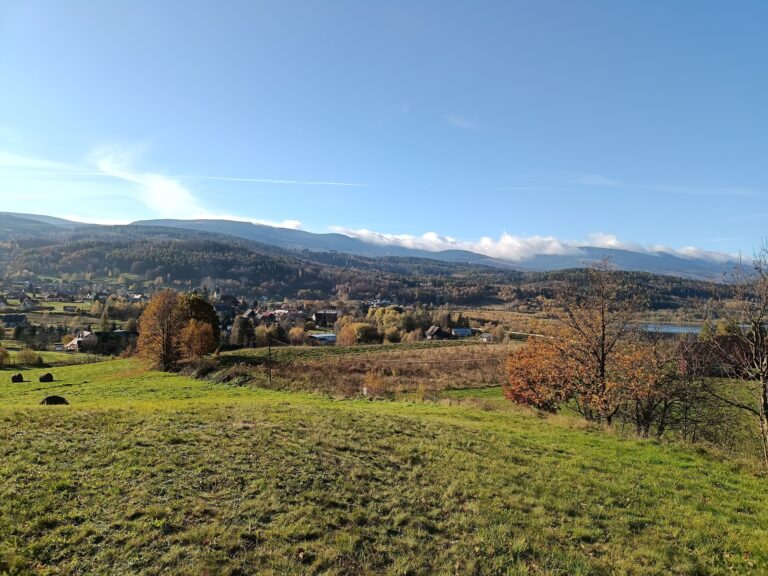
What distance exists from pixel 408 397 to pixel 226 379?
15573mm

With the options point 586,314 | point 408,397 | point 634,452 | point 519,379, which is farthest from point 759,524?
point 408,397

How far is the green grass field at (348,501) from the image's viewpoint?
697cm

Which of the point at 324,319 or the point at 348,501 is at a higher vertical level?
the point at 348,501

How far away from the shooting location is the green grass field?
6.97 metres

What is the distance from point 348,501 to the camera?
8.95 m

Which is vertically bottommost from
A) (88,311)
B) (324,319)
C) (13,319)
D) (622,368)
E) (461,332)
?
(13,319)

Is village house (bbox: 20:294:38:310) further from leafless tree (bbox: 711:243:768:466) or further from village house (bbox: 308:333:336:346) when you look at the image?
leafless tree (bbox: 711:243:768:466)

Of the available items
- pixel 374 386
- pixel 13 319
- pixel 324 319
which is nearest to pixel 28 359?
pixel 374 386

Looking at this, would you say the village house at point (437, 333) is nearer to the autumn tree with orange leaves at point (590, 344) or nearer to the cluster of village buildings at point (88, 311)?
the cluster of village buildings at point (88, 311)

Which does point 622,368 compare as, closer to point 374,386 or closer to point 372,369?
point 374,386

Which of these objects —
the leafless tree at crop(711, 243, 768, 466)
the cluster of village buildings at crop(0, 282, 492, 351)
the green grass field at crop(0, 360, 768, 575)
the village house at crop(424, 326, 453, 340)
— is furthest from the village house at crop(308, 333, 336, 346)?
the leafless tree at crop(711, 243, 768, 466)

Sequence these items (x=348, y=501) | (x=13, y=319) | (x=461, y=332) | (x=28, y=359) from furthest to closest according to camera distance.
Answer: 1. (x=461, y=332)
2. (x=13, y=319)
3. (x=28, y=359)
4. (x=348, y=501)

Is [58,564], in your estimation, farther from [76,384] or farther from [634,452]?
[76,384]

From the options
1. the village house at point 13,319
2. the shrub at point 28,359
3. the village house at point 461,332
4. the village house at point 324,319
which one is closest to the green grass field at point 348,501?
the shrub at point 28,359
